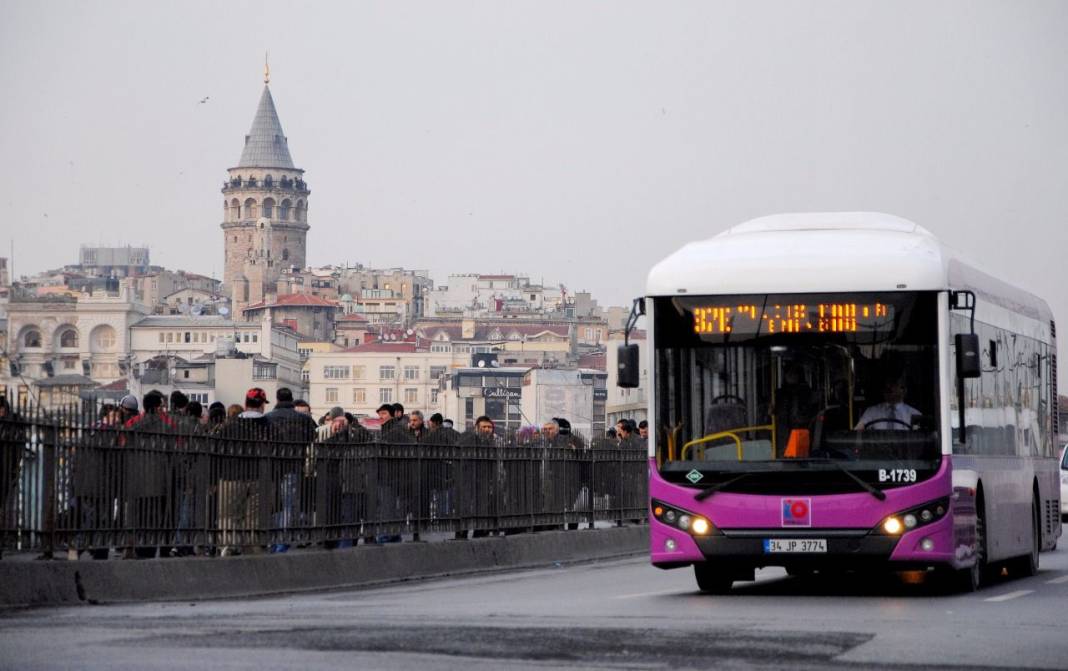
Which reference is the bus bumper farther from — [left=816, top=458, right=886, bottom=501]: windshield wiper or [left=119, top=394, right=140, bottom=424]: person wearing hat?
[left=119, top=394, right=140, bottom=424]: person wearing hat

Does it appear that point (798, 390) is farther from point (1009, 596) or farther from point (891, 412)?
point (1009, 596)

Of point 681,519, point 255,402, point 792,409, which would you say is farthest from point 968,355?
point 255,402

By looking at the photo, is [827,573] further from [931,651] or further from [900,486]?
[931,651]

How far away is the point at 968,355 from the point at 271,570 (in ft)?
18.9

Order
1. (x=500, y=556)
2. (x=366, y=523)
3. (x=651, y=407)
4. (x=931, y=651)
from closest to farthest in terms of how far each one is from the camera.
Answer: (x=931, y=651) → (x=651, y=407) → (x=366, y=523) → (x=500, y=556)

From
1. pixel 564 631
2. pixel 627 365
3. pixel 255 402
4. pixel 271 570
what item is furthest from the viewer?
pixel 255 402

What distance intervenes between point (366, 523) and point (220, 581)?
11.5 ft

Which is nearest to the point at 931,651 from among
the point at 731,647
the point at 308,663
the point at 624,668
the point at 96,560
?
the point at 731,647

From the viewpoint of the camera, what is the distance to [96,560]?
15719 mm

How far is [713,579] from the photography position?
1756 cm

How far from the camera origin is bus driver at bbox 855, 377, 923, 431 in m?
16.2

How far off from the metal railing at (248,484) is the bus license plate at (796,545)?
4.25 m

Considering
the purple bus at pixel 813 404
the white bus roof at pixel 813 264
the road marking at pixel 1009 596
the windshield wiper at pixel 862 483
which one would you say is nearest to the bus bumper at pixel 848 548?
the purple bus at pixel 813 404

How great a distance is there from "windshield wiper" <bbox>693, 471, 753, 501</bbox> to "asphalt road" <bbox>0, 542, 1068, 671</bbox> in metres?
0.72
